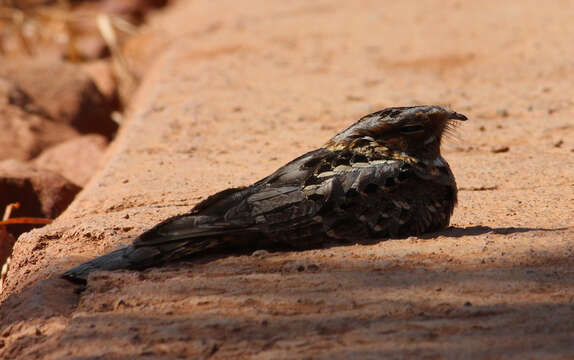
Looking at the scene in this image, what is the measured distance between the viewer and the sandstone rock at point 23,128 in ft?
24.0

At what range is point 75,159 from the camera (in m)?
6.94

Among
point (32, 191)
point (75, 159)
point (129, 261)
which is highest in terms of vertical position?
point (129, 261)

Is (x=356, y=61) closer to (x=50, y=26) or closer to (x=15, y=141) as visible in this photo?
(x=15, y=141)

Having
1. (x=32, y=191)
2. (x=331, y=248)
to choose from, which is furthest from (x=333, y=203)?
(x=32, y=191)

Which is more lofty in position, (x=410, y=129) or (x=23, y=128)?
(x=410, y=129)

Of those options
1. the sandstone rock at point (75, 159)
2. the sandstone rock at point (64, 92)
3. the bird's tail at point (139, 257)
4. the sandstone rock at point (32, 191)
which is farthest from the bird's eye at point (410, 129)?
the sandstone rock at point (64, 92)

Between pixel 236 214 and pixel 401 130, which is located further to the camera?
pixel 401 130

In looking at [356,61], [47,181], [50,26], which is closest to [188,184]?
[47,181]

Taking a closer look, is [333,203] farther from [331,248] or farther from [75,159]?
[75,159]

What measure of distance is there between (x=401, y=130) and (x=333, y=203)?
0.58 metres

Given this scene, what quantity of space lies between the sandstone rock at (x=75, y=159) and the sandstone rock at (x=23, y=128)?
23 centimetres

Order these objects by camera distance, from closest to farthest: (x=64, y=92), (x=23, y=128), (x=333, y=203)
→ (x=333, y=203) → (x=23, y=128) → (x=64, y=92)

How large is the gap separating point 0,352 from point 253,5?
10.8m

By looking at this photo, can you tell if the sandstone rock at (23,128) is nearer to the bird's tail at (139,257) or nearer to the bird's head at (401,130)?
the bird's tail at (139,257)
